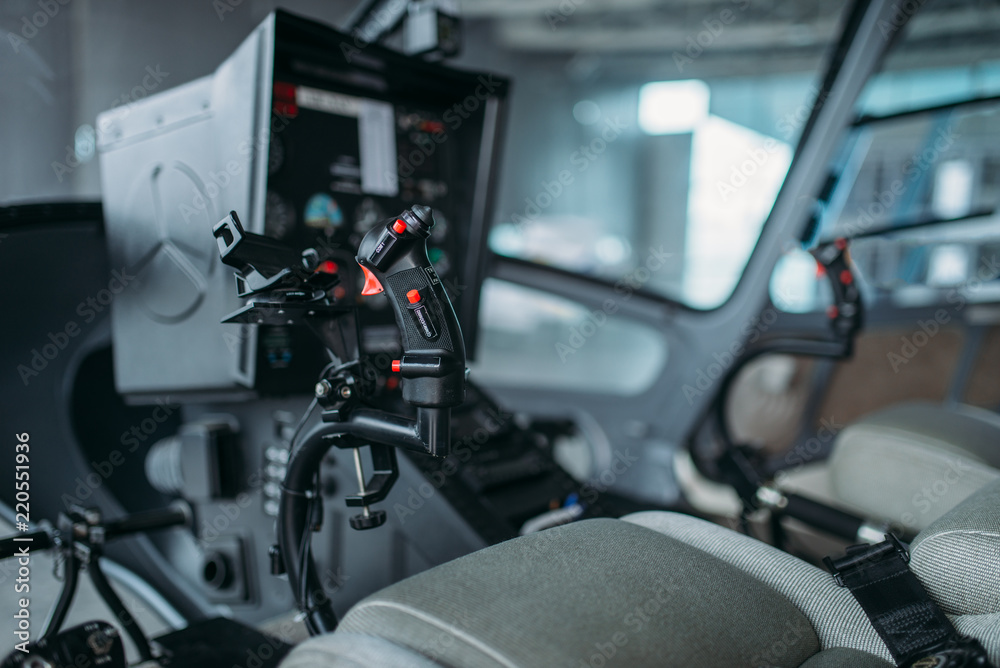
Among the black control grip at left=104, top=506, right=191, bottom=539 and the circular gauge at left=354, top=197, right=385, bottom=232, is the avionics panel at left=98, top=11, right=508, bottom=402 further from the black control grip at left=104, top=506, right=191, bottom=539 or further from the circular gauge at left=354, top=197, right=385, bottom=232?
the black control grip at left=104, top=506, right=191, bottom=539

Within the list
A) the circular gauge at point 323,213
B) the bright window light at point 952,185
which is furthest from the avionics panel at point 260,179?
the bright window light at point 952,185

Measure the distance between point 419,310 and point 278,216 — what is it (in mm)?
746

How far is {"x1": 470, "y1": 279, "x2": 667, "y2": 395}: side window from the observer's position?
329 centimetres

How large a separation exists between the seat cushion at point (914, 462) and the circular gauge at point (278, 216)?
1586 mm

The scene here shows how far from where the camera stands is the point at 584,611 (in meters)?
0.73

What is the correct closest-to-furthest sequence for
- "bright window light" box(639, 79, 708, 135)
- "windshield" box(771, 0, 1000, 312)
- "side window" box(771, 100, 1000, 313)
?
"windshield" box(771, 0, 1000, 312) < "side window" box(771, 100, 1000, 313) < "bright window light" box(639, 79, 708, 135)

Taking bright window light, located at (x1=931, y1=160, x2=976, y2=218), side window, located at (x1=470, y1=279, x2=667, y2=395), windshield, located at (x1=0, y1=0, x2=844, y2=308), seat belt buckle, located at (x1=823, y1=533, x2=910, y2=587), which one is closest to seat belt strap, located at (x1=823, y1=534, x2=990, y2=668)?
seat belt buckle, located at (x1=823, y1=533, x2=910, y2=587)

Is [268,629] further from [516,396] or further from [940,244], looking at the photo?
[940,244]

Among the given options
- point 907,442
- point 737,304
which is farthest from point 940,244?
point 907,442

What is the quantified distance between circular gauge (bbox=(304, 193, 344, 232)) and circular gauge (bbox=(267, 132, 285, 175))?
107 mm

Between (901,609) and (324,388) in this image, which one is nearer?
(901,609)

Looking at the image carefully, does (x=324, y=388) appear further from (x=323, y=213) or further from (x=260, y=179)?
(x=323, y=213)

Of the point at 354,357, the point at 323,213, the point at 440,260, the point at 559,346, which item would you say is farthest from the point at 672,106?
the point at 354,357

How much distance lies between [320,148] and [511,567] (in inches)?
43.9
